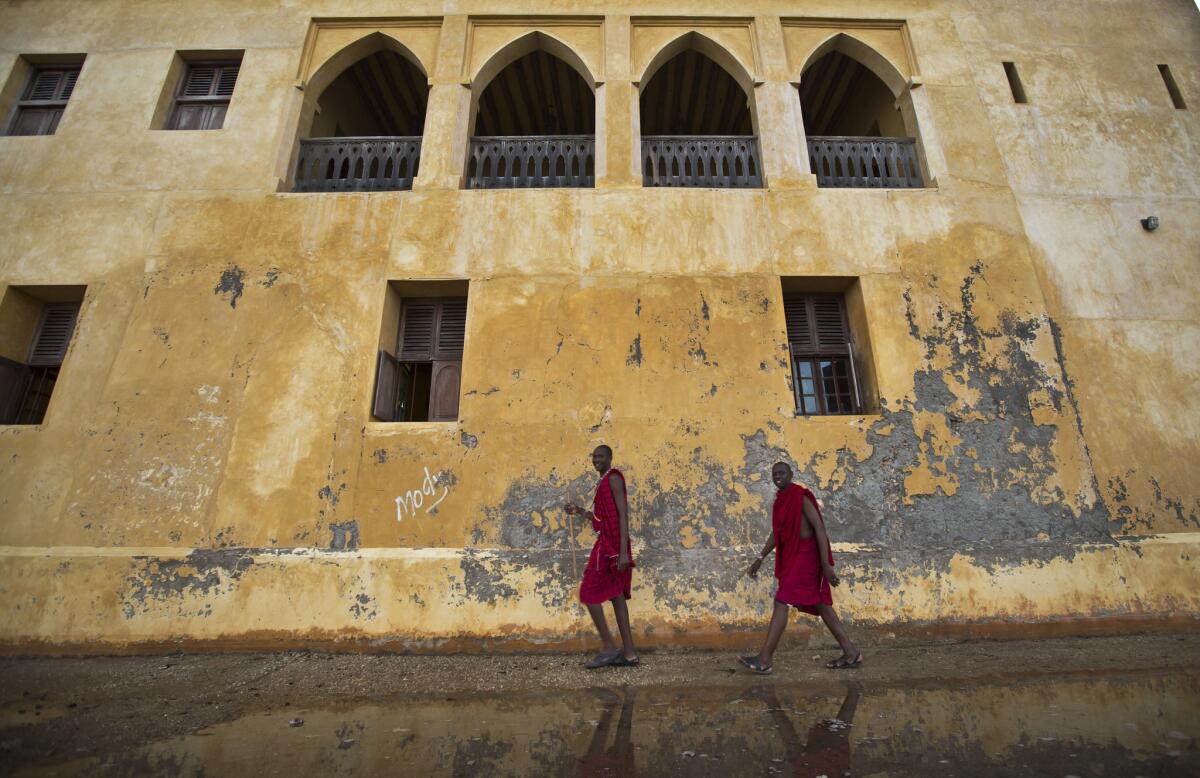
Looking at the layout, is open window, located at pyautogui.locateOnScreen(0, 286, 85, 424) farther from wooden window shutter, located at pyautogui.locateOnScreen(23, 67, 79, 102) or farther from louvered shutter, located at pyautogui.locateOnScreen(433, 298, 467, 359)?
louvered shutter, located at pyautogui.locateOnScreen(433, 298, 467, 359)

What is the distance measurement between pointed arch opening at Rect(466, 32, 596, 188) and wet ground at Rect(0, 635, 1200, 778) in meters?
5.61

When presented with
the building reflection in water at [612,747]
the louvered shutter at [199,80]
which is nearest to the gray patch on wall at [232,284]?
the louvered shutter at [199,80]

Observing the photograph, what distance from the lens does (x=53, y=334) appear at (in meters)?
6.41

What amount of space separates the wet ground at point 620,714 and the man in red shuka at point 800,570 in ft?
0.64

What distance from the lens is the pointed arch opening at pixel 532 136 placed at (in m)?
7.09

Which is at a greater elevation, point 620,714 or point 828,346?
point 828,346

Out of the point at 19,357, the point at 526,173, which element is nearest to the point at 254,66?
the point at 526,173

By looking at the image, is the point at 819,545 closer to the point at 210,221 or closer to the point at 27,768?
the point at 27,768

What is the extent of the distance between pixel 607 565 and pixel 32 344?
23.7 feet

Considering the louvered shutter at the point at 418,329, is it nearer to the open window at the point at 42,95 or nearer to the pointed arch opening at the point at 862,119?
the pointed arch opening at the point at 862,119

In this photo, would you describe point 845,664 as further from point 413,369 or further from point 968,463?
point 413,369

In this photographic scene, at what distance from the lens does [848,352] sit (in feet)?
20.9

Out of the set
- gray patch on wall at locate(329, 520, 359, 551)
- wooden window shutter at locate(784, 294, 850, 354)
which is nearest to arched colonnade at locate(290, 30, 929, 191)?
wooden window shutter at locate(784, 294, 850, 354)

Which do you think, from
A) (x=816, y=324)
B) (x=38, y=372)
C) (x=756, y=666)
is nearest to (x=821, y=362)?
(x=816, y=324)
